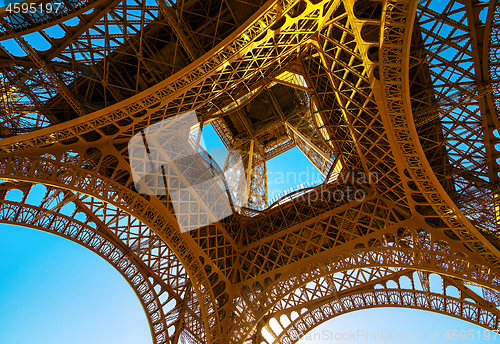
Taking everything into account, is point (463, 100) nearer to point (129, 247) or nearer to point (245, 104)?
point (245, 104)

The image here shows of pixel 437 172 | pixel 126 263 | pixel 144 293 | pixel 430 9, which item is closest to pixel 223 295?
pixel 144 293

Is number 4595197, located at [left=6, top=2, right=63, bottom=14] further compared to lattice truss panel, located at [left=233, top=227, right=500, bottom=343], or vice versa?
lattice truss panel, located at [left=233, top=227, right=500, bottom=343]

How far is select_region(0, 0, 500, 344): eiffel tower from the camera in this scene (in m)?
9.78

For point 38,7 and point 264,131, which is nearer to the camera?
point 38,7

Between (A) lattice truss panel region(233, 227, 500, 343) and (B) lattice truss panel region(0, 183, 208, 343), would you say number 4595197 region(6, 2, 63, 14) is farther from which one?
(A) lattice truss panel region(233, 227, 500, 343)

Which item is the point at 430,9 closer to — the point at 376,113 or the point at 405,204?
the point at 376,113

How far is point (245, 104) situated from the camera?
1420cm

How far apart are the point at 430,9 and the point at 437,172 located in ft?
20.2

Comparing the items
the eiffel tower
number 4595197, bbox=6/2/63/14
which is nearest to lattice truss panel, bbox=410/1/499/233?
the eiffel tower

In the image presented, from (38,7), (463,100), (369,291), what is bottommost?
(369,291)

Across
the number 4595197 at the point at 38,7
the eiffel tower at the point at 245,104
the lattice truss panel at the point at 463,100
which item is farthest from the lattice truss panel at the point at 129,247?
the lattice truss panel at the point at 463,100

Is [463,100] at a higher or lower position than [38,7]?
lower

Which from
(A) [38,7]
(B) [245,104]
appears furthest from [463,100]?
(A) [38,7]

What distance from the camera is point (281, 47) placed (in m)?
10.8
